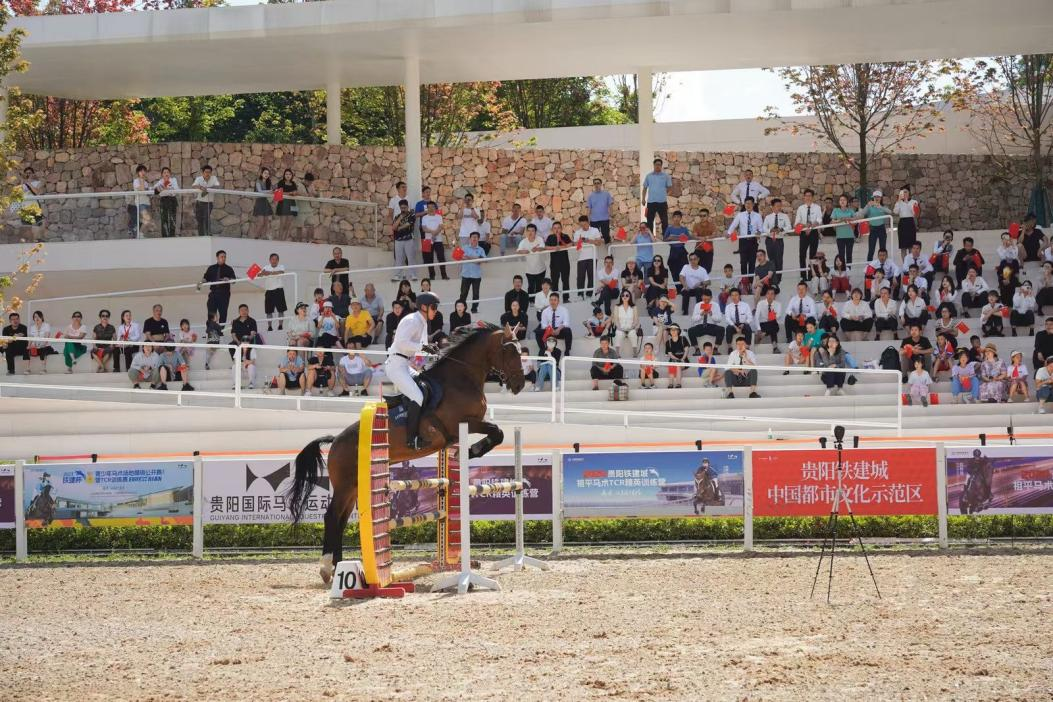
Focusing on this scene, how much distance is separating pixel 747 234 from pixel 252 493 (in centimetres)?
1228

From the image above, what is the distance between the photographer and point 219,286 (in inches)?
979

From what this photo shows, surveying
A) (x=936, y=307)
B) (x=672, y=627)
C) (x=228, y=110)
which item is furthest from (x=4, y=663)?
(x=228, y=110)

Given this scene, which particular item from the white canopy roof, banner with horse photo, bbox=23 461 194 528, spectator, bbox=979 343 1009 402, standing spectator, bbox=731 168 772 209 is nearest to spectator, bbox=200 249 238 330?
the white canopy roof

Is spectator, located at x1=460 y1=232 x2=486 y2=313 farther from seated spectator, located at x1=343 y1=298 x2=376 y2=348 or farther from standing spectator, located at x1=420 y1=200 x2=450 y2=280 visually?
seated spectator, located at x1=343 y1=298 x2=376 y2=348

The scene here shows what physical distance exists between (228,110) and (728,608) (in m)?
35.5

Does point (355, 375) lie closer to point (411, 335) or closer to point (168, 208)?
point (168, 208)

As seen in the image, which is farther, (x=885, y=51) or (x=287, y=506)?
(x=885, y=51)

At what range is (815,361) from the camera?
21.0 metres

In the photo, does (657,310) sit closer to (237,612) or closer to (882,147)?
(237,612)

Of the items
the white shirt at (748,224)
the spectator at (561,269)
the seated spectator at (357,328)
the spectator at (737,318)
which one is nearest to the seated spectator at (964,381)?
the spectator at (737,318)

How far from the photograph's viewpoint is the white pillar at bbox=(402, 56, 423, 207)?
94.4 ft

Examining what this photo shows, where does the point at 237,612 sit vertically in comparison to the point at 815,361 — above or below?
below

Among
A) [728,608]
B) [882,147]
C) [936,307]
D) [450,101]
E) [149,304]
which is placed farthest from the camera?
[450,101]

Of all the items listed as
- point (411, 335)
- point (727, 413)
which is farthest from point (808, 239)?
point (411, 335)
